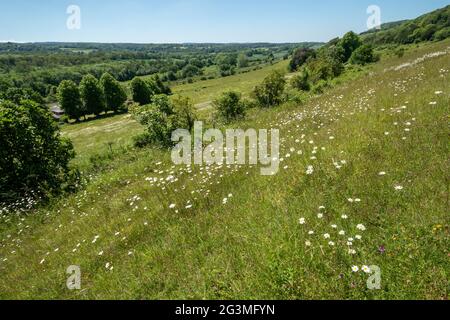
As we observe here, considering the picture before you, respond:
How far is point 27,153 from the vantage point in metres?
13.2

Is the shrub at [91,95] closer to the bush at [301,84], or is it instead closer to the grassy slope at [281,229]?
the bush at [301,84]

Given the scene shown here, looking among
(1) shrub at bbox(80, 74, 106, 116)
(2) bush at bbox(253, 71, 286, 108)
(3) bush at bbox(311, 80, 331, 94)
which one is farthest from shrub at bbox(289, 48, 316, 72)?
(2) bush at bbox(253, 71, 286, 108)

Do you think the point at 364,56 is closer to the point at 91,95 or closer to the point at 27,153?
the point at 91,95

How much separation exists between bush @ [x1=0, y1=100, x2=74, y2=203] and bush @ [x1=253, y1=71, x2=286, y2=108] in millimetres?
22193

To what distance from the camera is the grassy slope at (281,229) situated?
3693mm

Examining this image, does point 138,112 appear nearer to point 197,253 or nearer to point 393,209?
point 197,253

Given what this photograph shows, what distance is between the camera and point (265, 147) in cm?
898

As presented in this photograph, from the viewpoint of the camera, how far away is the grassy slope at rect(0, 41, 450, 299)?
145 inches

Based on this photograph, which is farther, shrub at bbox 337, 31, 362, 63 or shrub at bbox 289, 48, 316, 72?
shrub at bbox 289, 48, 316, 72

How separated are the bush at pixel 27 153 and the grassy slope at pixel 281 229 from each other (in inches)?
167

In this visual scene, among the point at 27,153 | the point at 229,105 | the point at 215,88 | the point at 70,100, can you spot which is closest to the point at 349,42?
the point at 215,88

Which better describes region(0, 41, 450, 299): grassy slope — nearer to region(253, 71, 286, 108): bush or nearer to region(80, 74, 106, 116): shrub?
region(253, 71, 286, 108): bush

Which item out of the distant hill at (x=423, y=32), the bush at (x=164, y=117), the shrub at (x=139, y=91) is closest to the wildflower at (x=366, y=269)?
the bush at (x=164, y=117)
